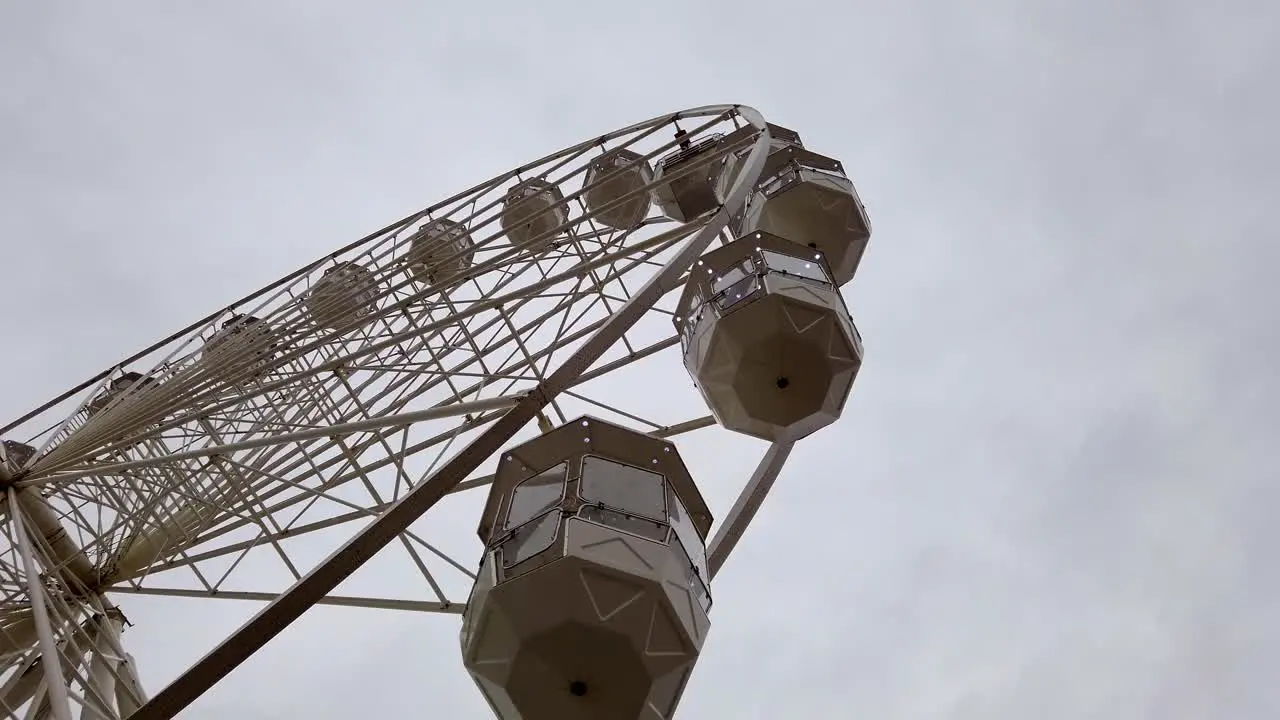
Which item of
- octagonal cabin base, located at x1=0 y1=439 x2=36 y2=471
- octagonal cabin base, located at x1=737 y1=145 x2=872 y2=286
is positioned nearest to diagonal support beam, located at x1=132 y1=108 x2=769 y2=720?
octagonal cabin base, located at x1=737 y1=145 x2=872 y2=286

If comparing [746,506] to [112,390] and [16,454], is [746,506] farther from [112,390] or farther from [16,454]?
[112,390]

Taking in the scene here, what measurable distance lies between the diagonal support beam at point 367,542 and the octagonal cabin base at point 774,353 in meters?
2.14

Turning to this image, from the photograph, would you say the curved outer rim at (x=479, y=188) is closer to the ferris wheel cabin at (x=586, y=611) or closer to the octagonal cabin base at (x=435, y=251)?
the octagonal cabin base at (x=435, y=251)

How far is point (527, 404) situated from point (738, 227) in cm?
791

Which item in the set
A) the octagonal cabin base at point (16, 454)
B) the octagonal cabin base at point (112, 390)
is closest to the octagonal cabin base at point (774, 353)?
the octagonal cabin base at point (16, 454)

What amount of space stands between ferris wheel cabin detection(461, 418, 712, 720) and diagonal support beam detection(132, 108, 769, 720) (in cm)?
106

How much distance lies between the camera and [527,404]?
34.8 ft

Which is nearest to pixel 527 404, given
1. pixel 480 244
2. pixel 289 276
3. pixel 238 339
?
pixel 480 244

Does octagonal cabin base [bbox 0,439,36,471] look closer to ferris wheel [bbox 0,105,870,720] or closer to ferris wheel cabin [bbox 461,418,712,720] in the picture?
ferris wheel [bbox 0,105,870,720]

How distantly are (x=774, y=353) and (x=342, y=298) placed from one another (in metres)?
8.16

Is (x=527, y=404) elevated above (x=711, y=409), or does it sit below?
below

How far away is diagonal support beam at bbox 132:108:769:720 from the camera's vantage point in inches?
349

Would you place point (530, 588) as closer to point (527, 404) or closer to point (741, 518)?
point (527, 404)

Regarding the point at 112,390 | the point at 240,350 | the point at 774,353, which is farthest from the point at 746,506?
the point at 112,390
